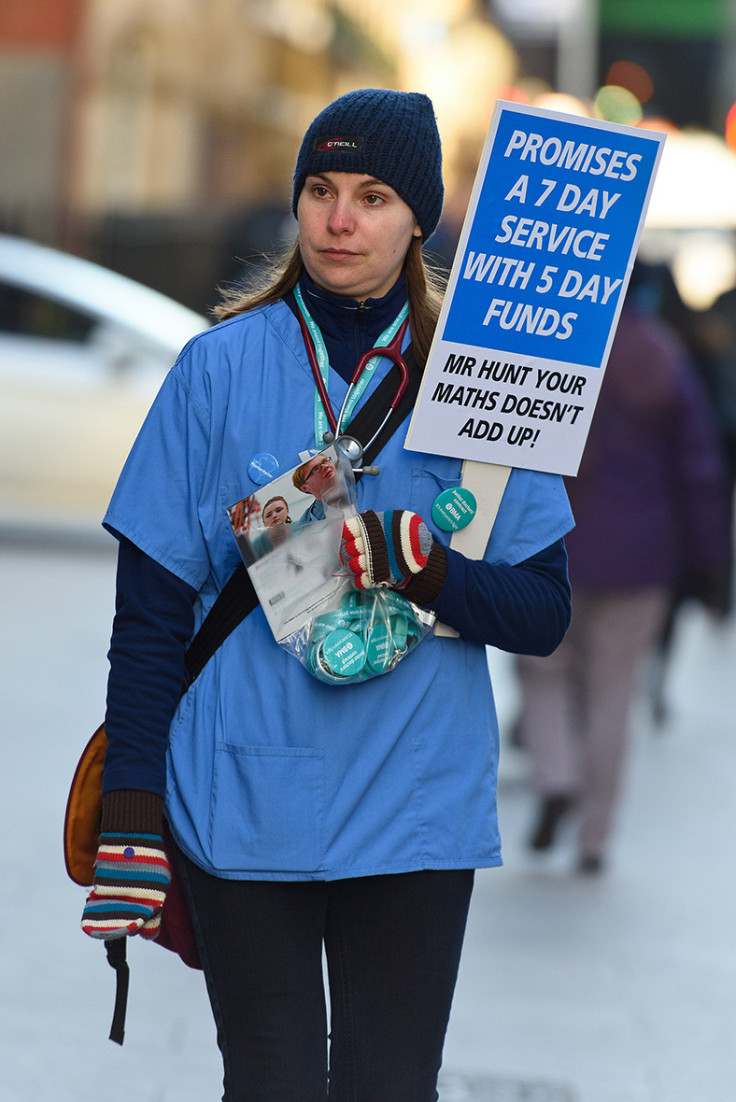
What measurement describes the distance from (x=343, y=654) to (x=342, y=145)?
70 centimetres

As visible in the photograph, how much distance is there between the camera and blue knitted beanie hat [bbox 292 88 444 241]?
Answer: 241 centimetres

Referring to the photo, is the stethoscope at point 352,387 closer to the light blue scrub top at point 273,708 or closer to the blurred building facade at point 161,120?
the light blue scrub top at point 273,708

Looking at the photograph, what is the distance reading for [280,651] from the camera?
93.6 inches

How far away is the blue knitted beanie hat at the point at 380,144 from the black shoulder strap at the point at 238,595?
29 centimetres

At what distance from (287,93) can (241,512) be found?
77.6 ft

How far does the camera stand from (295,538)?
2.36 m

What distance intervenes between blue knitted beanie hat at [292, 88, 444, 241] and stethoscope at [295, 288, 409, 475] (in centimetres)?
18

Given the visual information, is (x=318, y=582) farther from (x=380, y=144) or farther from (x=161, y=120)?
(x=161, y=120)

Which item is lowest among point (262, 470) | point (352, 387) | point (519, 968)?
point (519, 968)

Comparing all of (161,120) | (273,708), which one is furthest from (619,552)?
(161,120)

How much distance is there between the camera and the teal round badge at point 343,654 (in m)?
2.30

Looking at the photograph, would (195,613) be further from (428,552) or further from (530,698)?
(530,698)

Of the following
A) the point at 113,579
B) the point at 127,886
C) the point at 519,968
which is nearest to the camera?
the point at 127,886

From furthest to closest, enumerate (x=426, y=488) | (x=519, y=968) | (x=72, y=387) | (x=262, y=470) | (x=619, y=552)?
(x=72, y=387)
(x=619, y=552)
(x=519, y=968)
(x=426, y=488)
(x=262, y=470)
